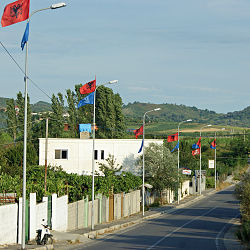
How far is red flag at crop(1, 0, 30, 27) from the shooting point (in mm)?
20625

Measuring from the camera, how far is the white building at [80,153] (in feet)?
204

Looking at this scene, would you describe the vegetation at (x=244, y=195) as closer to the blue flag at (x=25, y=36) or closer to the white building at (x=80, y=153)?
the blue flag at (x=25, y=36)

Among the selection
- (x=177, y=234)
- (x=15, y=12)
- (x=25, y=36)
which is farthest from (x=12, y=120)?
(x=15, y=12)

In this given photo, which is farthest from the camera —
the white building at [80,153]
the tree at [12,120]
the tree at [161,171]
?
the tree at [12,120]

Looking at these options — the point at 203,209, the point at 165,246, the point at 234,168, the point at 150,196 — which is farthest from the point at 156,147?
the point at 234,168

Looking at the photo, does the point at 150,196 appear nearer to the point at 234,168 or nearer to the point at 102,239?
the point at 102,239

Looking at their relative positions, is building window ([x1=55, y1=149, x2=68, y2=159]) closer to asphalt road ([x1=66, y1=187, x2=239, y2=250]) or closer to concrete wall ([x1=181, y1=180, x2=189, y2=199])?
asphalt road ([x1=66, y1=187, x2=239, y2=250])

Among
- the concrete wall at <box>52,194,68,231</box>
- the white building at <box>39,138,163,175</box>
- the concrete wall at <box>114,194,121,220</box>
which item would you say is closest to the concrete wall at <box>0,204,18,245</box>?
the concrete wall at <box>52,194,68,231</box>

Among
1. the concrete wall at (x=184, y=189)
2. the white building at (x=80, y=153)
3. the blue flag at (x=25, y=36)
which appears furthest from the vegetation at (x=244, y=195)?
the concrete wall at (x=184, y=189)

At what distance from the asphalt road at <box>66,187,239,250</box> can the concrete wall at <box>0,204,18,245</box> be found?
10.5 feet

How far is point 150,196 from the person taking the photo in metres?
60.1

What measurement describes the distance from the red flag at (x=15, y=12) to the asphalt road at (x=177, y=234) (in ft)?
37.2

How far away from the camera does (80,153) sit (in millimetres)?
62969

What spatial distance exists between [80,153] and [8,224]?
3945cm
